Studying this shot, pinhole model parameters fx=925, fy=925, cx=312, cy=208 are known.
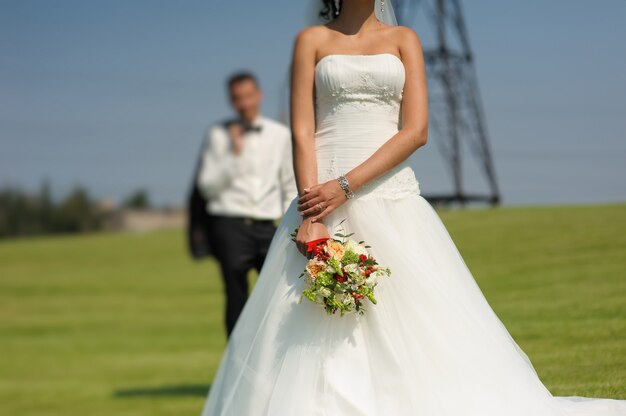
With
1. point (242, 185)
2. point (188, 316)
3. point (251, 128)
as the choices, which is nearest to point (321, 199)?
point (242, 185)

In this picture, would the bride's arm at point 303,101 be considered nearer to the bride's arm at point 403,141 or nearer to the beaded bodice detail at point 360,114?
the beaded bodice detail at point 360,114

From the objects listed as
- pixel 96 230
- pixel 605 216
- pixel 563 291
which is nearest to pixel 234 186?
pixel 563 291

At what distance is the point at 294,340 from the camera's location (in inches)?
184

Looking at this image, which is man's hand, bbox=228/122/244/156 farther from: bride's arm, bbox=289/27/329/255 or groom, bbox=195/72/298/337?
bride's arm, bbox=289/27/329/255

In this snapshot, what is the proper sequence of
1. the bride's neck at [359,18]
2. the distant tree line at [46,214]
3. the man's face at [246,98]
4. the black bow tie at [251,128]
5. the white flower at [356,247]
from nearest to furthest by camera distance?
the white flower at [356,247] → the bride's neck at [359,18] → the man's face at [246,98] → the black bow tie at [251,128] → the distant tree line at [46,214]

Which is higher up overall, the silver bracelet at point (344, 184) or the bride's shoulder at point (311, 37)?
the bride's shoulder at point (311, 37)

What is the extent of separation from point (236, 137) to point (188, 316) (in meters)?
13.1

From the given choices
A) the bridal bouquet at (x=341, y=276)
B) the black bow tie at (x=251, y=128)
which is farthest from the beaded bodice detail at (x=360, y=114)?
the black bow tie at (x=251, y=128)

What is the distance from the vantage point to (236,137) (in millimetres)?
8953

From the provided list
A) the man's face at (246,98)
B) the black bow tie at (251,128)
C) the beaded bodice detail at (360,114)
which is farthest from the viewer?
the black bow tie at (251,128)

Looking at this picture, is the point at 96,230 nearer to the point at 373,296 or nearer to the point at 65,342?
the point at 65,342

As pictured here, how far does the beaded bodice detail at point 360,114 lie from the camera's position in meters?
4.89

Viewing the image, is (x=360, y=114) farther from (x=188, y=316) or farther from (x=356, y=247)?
(x=188, y=316)

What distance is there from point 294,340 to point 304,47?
1.56 m
